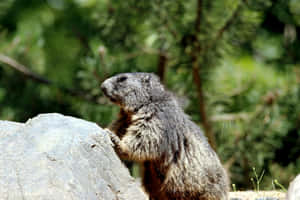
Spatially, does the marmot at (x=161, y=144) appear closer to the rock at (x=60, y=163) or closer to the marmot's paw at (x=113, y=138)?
the marmot's paw at (x=113, y=138)

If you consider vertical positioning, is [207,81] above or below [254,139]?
above

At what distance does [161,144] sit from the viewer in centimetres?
484

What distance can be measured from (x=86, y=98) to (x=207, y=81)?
207 cm

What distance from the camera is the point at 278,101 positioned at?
8.16 m

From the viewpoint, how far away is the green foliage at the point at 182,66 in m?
7.48

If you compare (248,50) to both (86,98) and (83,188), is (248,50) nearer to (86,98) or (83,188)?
(86,98)

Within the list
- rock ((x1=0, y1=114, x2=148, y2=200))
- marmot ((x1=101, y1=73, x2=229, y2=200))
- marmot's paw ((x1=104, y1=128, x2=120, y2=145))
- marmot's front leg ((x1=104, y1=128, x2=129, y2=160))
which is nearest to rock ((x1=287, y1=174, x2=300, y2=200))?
marmot ((x1=101, y1=73, x2=229, y2=200))

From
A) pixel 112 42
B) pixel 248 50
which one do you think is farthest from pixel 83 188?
pixel 248 50

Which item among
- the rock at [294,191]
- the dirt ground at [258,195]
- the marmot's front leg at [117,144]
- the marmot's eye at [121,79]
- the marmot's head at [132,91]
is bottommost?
the dirt ground at [258,195]

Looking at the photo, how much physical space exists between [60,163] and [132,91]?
1382mm

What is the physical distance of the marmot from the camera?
15.8 ft

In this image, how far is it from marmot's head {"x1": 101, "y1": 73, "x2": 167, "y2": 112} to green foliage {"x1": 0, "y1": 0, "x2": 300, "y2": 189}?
137 cm

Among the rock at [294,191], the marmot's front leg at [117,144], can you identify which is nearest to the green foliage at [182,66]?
the marmot's front leg at [117,144]

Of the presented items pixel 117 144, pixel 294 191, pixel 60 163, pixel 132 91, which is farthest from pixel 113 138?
pixel 294 191
